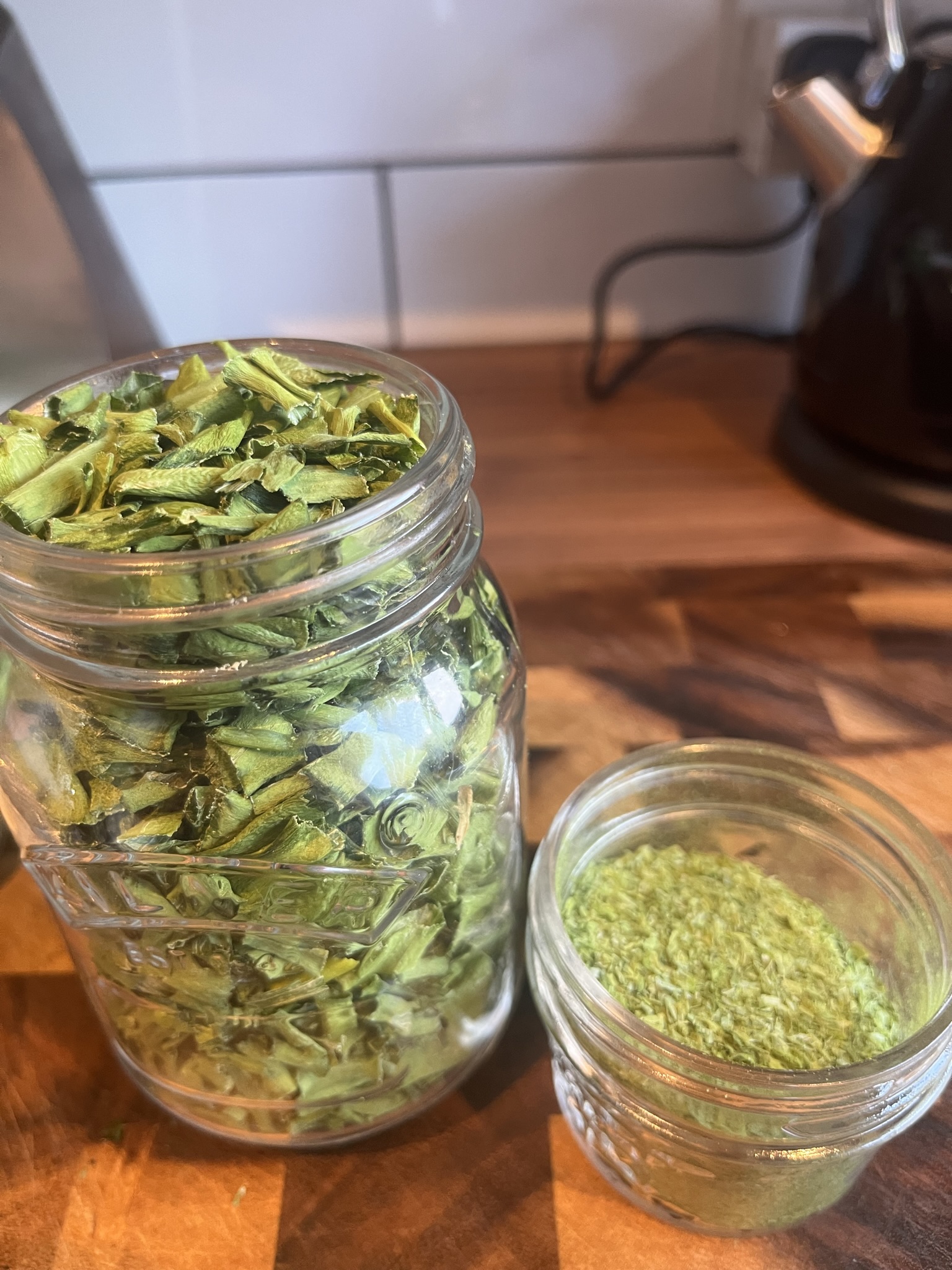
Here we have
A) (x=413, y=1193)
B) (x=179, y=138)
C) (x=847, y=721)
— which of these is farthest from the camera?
(x=179, y=138)

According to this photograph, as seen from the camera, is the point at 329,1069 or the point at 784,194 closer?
the point at 329,1069

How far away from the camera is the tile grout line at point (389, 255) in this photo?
2.77 feet

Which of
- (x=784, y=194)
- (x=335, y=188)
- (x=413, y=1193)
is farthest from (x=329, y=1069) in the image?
(x=784, y=194)

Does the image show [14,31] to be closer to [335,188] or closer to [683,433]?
[335,188]

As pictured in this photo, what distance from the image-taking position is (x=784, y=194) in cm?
89

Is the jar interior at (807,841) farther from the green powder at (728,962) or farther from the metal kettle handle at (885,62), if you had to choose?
the metal kettle handle at (885,62)

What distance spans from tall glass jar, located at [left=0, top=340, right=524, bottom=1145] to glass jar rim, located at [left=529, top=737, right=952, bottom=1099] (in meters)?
0.03

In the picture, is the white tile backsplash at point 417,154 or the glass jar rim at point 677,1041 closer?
the glass jar rim at point 677,1041

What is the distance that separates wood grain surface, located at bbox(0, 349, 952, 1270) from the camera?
401mm

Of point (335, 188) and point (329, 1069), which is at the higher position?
point (335, 188)

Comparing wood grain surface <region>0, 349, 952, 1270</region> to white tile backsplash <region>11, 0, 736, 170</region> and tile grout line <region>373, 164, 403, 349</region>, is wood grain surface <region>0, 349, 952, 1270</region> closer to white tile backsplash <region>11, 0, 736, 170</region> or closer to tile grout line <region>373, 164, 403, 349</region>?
tile grout line <region>373, 164, 403, 349</region>

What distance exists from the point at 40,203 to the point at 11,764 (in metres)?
0.46

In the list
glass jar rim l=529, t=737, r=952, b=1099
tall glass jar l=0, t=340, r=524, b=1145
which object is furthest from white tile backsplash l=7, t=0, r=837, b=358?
glass jar rim l=529, t=737, r=952, b=1099

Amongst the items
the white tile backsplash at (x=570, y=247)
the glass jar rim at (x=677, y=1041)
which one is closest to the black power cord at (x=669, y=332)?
the white tile backsplash at (x=570, y=247)
